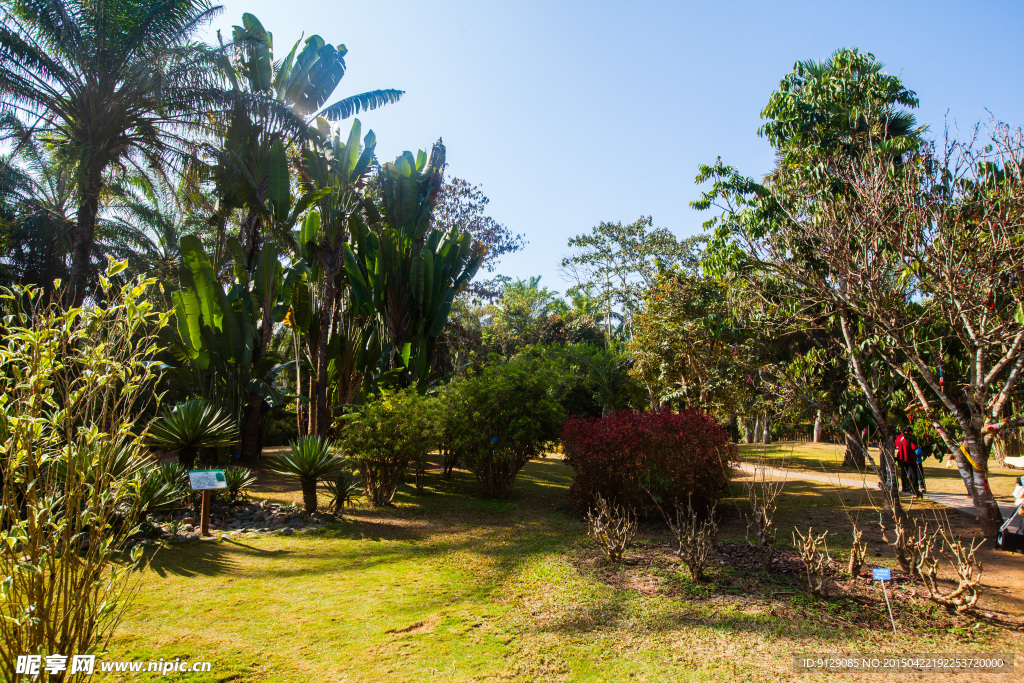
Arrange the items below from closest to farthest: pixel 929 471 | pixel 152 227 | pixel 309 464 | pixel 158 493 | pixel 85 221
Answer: pixel 158 493, pixel 309 464, pixel 85 221, pixel 929 471, pixel 152 227

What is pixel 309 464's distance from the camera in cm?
871

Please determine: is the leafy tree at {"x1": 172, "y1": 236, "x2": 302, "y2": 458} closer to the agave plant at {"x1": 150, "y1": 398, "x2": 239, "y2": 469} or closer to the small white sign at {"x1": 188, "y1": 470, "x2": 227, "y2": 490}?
the agave plant at {"x1": 150, "y1": 398, "x2": 239, "y2": 469}

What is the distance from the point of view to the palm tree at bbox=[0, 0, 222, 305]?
11.5 m

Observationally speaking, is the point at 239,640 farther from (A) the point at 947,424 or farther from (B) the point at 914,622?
(A) the point at 947,424

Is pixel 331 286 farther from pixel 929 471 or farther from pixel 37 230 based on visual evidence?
pixel 929 471

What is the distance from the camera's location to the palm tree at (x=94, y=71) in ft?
37.8

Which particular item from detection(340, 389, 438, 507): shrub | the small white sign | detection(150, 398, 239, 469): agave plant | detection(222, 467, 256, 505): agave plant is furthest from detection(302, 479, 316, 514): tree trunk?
detection(150, 398, 239, 469): agave plant

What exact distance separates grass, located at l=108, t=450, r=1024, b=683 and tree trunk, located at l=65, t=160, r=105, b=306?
7.99 meters

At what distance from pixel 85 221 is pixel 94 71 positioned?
308 centimetres

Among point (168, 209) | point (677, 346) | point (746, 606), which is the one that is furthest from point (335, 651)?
point (168, 209)

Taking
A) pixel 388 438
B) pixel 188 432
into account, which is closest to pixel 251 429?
pixel 188 432

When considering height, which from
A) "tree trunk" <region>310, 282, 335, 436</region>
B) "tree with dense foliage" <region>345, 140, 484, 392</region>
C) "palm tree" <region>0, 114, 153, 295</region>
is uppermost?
"palm tree" <region>0, 114, 153, 295</region>

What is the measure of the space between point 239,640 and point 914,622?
546 centimetres

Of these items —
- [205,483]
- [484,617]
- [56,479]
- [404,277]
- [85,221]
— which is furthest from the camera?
[404,277]
